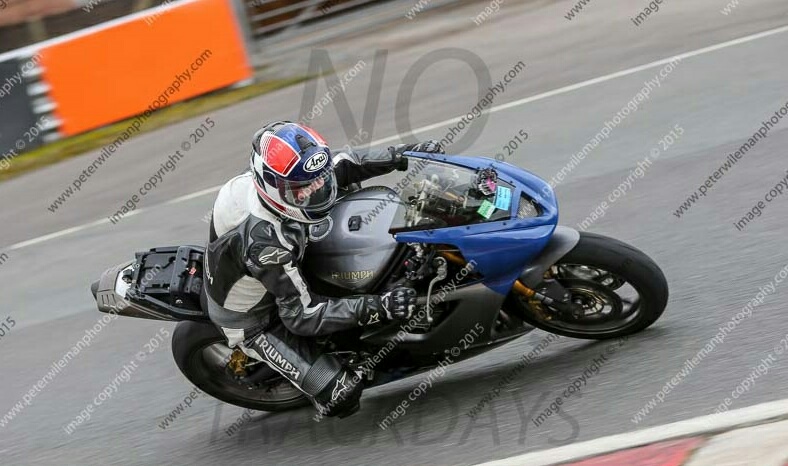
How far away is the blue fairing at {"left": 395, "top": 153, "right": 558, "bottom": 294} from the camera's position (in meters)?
4.84

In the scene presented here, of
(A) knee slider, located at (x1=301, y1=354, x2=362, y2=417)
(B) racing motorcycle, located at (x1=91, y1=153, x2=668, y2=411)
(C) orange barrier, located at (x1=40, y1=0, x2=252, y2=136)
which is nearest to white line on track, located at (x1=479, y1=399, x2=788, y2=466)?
(B) racing motorcycle, located at (x1=91, y1=153, x2=668, y2=411)

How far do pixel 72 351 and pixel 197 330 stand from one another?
6.37ft

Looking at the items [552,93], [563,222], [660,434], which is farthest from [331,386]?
[552,93]

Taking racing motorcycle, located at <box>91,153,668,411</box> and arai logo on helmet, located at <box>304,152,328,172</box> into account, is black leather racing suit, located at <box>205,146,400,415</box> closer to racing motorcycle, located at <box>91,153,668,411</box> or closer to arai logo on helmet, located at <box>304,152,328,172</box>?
racing motorcycle, located at <box>91,153,668,411</box>

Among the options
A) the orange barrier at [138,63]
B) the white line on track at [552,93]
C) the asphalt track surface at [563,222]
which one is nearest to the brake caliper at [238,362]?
the asphalt track surface at [563,222]

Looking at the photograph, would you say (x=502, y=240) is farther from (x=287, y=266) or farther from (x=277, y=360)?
(x=277, y=360)

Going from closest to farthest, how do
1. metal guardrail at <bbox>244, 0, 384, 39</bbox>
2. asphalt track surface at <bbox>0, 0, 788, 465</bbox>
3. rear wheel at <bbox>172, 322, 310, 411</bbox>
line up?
asphalt track surface at <bbox>0, 0, 788, 465</bbox> < rear wheel at <bbox>172, 322, 310, 411</bbox> < metal guardrail at <bbox>244, 0, 384, 39</bbox>

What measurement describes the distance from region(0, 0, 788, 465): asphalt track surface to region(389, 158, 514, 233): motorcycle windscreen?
3.53 ft

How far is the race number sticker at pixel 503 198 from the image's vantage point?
4879 millimetres

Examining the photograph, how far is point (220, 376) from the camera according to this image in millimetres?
5746

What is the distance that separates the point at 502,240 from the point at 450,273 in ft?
1.21

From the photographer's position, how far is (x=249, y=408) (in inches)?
230

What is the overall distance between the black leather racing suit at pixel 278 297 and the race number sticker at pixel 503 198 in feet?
2.39

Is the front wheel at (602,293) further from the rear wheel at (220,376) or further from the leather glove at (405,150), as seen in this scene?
the rear wheel at (220,376)
